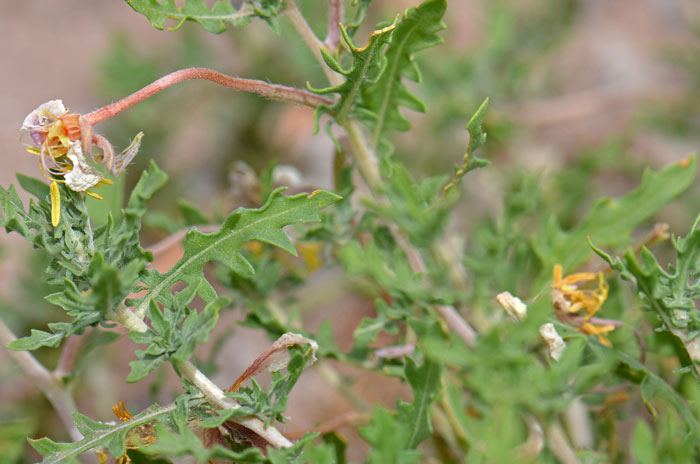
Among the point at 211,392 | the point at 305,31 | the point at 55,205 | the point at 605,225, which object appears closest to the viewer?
the point at 55,205

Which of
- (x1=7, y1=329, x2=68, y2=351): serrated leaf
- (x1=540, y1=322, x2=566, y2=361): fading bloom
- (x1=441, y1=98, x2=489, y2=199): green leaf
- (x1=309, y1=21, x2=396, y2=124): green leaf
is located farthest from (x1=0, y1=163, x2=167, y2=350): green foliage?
(x1=540, y1=322, x2=566, y2=361): fading bloom

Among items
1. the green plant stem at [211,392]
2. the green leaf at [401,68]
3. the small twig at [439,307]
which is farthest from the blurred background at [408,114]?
the green plant stem at [211,392]

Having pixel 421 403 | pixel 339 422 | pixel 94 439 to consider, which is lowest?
pixel 339 422

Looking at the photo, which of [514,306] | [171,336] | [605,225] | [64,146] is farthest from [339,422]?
[64,146]

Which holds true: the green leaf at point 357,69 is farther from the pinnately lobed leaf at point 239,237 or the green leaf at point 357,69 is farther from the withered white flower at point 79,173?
the withered white flower at point 79,173

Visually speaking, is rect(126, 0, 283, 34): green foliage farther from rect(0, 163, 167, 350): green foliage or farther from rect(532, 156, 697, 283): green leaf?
rect(532, 156, 697, 283): green leaf

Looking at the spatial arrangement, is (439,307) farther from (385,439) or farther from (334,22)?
(334,22)
